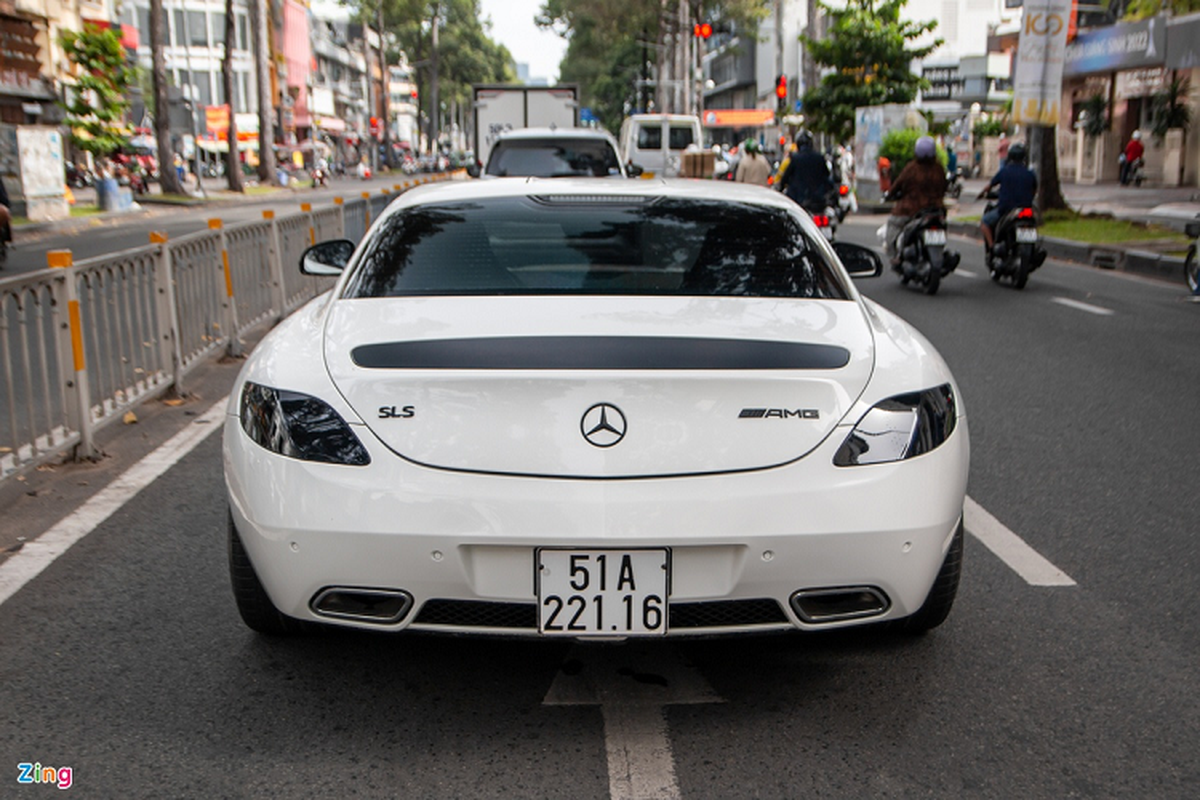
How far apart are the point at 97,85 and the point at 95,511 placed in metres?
31.9

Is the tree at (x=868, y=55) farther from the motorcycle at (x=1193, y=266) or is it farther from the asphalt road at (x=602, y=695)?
the asphalt road at (x=602, y=695)

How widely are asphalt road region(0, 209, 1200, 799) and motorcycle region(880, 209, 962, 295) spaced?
9.43 meters

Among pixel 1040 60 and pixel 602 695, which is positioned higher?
pixel 1040 60

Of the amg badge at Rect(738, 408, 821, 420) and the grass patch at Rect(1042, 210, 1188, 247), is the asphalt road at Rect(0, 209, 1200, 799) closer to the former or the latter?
the amg badge at Rect(738, 408, 821, 420)

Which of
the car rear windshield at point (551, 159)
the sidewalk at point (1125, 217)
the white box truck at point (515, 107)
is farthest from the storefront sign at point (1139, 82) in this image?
the car rear windshield at point (551, 159)

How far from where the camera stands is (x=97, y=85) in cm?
3453

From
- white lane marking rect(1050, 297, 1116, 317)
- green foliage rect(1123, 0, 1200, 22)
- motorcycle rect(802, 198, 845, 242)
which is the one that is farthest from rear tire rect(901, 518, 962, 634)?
green foliage rect(1123, 0, 1200, 22)

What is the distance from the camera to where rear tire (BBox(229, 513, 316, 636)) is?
3.73 metres

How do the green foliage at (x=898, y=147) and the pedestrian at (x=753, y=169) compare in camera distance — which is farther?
the green foliage at (x=898, y=147)

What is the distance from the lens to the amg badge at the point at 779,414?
322cm

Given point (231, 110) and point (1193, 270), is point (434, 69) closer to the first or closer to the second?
point (231, 110)

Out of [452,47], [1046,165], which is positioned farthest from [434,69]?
[1046,165]

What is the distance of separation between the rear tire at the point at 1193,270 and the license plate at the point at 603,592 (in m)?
12.4

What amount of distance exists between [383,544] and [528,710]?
673 mm
